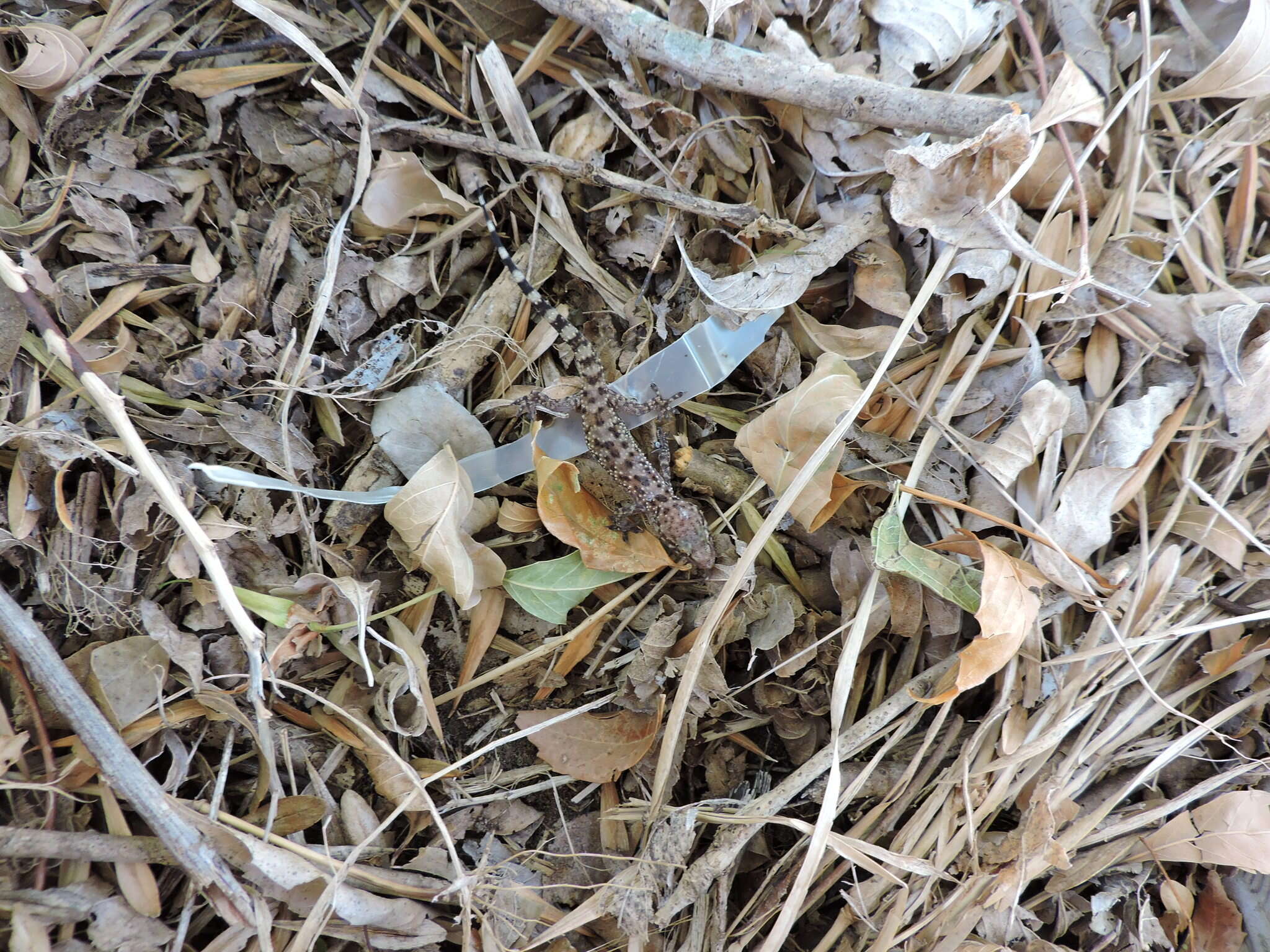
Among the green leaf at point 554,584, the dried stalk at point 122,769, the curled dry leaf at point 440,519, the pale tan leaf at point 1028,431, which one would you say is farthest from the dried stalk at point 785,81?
the dried stalk at point 122,769

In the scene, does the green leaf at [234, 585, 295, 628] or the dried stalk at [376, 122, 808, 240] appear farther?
the dried stalk at [376, 122, 808, 240]

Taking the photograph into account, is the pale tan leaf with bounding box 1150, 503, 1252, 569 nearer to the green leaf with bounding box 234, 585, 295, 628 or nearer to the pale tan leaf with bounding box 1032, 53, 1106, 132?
the pale tan leaf with bounding box 1032, 53, 1106, 132

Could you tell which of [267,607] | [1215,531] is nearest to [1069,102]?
[1215,531]

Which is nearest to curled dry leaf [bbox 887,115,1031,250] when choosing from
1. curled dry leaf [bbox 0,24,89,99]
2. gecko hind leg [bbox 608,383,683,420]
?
gecko hind leg [bbox 608,383,683,420]

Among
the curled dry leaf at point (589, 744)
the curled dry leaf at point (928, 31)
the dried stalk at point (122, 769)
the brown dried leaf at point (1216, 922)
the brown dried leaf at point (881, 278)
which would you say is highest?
the curled dry leaf at point (928, 31)

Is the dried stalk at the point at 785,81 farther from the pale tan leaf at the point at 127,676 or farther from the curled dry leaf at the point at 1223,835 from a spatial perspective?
the pale tan leaf at the point at 127,676

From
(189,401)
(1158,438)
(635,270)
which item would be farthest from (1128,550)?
(189,401)

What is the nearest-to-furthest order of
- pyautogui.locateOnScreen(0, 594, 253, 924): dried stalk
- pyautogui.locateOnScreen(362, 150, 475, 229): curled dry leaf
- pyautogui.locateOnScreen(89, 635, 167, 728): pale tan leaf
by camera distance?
A: pyautogui.locateOnScreen(0, 594, 253, 924): dried stalk < pyautogui.locateOnScreen(89, 635, 167, 728): pale tan leaf < pyautogui.locateOnScreen(362, 150, 475, 229): curled dry leaf
